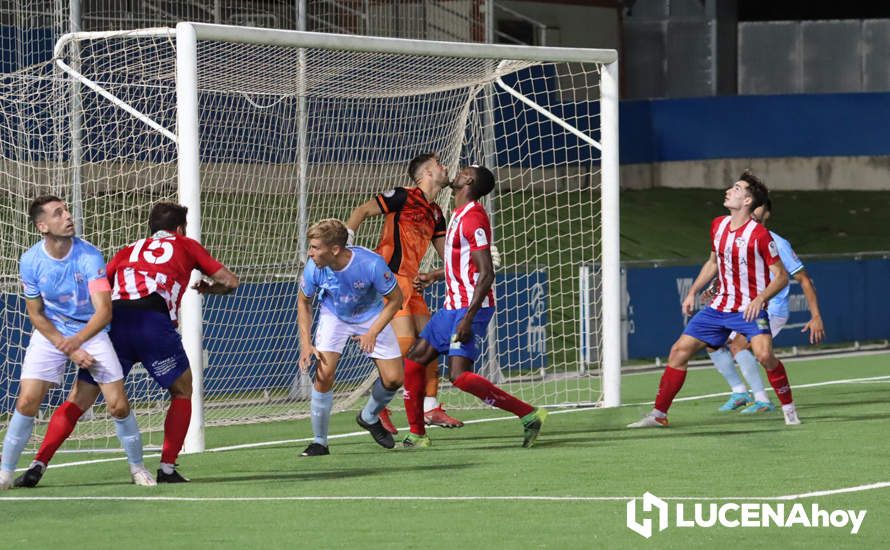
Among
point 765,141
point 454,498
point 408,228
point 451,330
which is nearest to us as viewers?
point 454,498

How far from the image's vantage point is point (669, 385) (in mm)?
11977

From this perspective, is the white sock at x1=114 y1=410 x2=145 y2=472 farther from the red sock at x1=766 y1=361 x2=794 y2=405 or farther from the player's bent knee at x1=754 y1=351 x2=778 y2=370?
the red sock at x1=766 y1=361 x2=794 y2=405

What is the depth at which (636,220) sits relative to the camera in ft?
92.4

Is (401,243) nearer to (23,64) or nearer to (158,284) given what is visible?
(158,284)

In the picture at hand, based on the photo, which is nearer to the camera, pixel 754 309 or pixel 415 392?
pixel 415 392

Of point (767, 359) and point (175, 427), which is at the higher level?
point (767, 359)

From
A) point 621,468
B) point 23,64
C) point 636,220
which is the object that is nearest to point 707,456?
point 621,468

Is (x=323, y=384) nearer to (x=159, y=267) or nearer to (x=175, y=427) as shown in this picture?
(x=175, y=427)

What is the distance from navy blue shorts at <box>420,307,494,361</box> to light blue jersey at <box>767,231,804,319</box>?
104 inches

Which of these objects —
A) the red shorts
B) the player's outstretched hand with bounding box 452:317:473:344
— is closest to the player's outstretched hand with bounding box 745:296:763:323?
the player's outstretched hand with bounding box 452:317:473:344

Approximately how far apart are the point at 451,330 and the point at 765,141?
22285 millimetres

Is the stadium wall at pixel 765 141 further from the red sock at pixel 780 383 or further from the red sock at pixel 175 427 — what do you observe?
the red sock at pixel 175 427

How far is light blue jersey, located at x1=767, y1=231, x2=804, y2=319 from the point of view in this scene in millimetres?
13055

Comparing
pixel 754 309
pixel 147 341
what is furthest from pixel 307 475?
pixel 754 309
